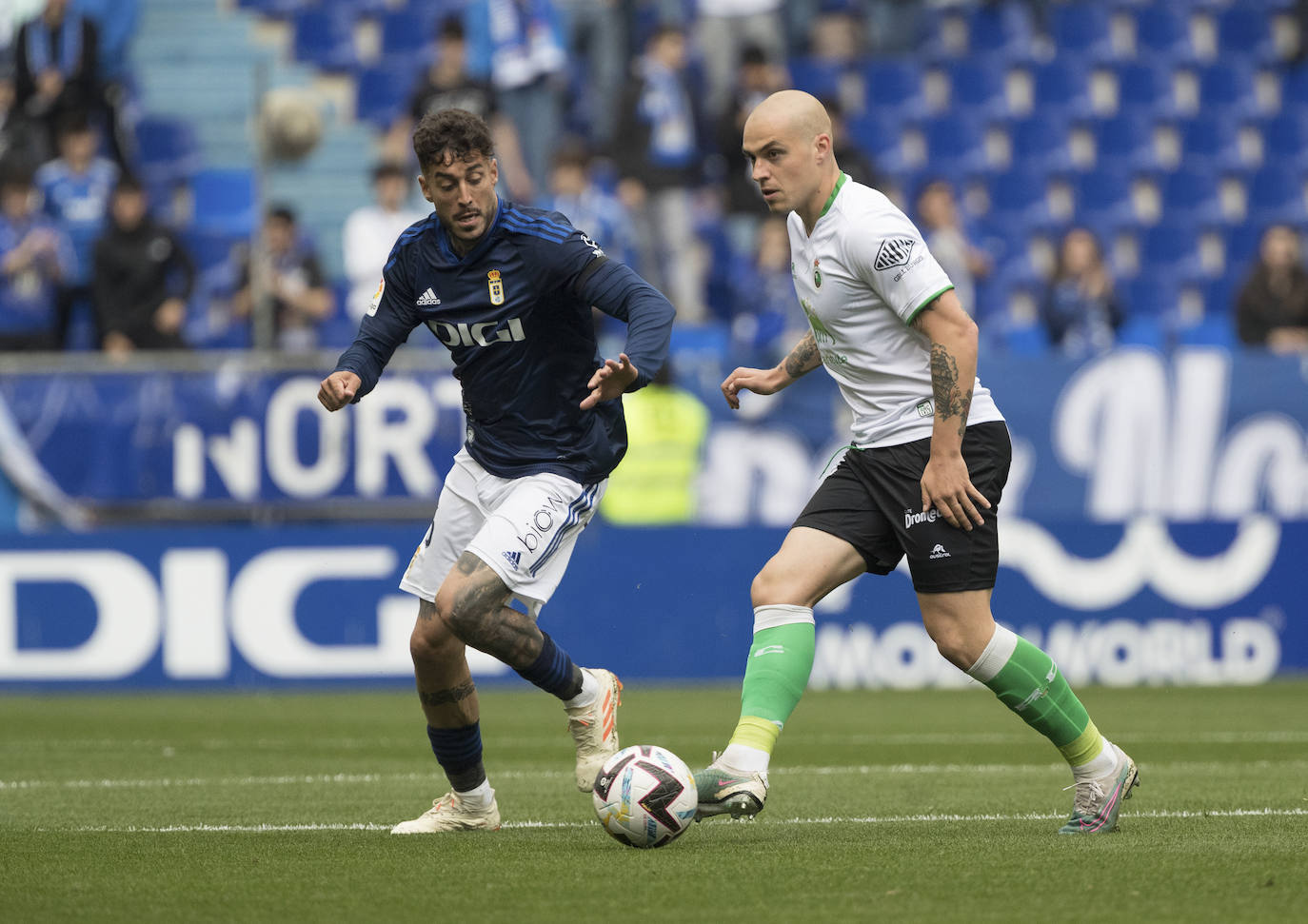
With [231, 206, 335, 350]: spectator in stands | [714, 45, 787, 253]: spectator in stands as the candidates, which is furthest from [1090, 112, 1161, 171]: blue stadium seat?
[231, 206, 335, 350]: spectator in stands

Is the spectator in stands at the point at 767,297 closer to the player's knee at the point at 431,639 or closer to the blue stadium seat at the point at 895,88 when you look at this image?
the blue stadium seat at the point at 895,88

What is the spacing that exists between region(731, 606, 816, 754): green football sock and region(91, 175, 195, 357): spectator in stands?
811 centimetres

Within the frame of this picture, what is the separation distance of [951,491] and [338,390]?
5.96ft

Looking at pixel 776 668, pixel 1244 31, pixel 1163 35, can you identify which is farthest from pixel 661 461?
pixel 1244 31

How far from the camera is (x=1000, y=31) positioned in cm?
1922

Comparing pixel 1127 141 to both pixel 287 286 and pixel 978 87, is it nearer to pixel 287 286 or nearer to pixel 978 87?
pixel 978 87

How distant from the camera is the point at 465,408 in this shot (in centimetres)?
646

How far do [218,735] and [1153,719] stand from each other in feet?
16.0

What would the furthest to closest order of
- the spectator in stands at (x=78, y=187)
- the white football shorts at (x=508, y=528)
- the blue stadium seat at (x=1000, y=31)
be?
1. the blue stadium seat at (x=1000, y=31)
2. the spectator in stands at (x=78, y=187)
3. the white football shorts at (x=508, y=528)

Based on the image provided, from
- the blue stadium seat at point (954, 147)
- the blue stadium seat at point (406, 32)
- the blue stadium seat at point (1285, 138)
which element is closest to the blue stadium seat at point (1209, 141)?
the blue stadium seat at point (1285, 138)

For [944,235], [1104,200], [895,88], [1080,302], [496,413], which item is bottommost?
[496,413]

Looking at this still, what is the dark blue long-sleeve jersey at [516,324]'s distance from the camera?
20.1 ft

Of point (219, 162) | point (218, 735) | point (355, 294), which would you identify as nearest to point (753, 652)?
point (218, 735)

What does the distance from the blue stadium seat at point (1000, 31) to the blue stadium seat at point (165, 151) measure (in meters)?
7.66
